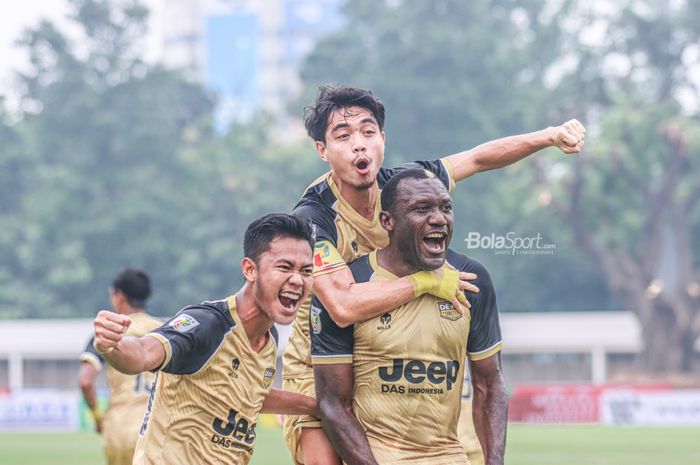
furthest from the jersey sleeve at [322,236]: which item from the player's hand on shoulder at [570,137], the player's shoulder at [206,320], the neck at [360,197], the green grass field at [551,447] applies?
the green grass field at [551,447]

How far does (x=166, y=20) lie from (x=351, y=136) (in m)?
165

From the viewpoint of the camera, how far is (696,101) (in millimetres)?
56531

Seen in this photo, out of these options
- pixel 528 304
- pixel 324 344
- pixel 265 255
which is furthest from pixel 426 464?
pixel 528 304

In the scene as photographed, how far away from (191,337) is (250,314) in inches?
15.3

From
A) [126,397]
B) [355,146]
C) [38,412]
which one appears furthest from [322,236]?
[38,412]

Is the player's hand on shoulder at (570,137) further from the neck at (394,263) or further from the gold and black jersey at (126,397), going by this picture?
the gold and black jersey at (126,397)

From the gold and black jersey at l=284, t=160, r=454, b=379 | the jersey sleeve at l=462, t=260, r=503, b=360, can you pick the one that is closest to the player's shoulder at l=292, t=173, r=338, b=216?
the gold and black jersey at l=284, t=160, r=454, b=379

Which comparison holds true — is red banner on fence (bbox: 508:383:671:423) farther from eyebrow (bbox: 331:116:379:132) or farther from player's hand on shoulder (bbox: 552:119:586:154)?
eyebrow (bbox: 331:116:379:132)

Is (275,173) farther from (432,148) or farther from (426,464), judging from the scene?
(426,464)

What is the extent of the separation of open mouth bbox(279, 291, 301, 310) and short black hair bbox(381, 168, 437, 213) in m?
0.60

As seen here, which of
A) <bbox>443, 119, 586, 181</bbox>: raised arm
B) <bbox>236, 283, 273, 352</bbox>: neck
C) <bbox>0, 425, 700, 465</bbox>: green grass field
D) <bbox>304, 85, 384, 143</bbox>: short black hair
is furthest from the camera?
<bbox>0, 425, 700, 465</bbox>: green grass field

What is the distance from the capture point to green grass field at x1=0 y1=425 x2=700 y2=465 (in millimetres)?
24797

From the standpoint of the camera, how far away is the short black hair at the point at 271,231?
696cm

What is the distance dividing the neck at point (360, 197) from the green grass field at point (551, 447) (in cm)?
1650
